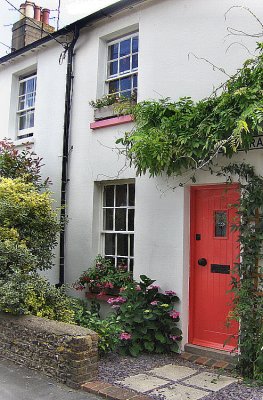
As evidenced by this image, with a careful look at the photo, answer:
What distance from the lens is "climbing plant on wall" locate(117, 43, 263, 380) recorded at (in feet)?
16.8

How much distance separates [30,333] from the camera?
5348 millimetres

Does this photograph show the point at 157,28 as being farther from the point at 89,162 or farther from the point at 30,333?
the point at 30,333

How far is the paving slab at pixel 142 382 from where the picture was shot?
490cm

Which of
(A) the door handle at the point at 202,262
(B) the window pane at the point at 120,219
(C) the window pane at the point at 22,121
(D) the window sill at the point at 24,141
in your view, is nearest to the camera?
(A) the door handle at the point at 202,262

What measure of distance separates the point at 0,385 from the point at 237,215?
3531 millimetres

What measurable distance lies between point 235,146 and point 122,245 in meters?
3.20

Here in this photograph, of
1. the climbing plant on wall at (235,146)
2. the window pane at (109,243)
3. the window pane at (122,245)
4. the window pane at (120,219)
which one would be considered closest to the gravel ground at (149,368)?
the climbing plant on wall at (235,146)

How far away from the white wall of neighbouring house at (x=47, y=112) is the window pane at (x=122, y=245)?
141cm

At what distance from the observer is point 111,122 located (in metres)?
7.55

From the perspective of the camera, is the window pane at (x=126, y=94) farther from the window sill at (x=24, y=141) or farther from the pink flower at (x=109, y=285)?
the pink flower at (x=109, y=285)

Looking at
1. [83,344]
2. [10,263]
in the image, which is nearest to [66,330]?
[83,344]

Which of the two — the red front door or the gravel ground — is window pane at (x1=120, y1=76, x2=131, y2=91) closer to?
the red front door

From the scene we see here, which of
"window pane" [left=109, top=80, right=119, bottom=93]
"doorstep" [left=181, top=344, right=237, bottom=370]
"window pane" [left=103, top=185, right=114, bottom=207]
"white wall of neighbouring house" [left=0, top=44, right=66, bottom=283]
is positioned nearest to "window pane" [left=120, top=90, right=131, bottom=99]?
"window pane" [left=109, top=80, right=119, bottom=93]

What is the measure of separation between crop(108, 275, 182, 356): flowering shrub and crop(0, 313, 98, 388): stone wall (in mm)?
1048
